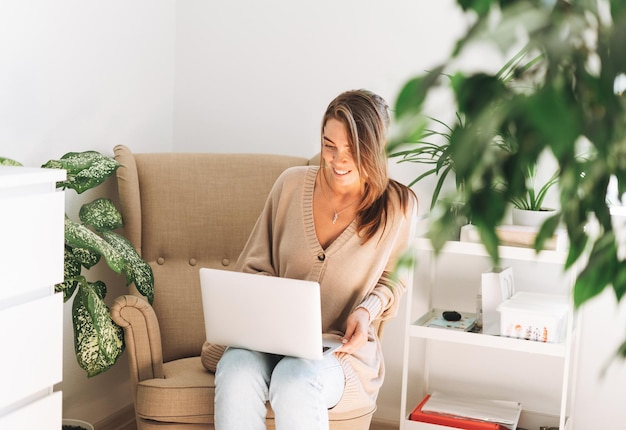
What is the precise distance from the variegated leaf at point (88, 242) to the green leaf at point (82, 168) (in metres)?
0.15

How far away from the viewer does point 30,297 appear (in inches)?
71.4

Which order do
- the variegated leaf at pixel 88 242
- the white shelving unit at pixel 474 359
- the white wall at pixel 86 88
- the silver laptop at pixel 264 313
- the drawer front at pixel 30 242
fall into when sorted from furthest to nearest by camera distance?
the white shelving unit at pixel 474 359 → the white wall at pixel 86 88 → the variegated leaf at pixel 88 242 → the silver laptop at pixel 264 313 → the drawer front at pixel 30 242

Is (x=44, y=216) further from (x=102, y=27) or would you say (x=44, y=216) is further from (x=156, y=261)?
(x=102, y=27)

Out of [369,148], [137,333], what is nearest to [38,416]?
[137,333]

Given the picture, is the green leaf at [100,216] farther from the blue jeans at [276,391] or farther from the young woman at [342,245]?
the blue jeans at [276,391]

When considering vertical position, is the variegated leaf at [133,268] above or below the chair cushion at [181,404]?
above

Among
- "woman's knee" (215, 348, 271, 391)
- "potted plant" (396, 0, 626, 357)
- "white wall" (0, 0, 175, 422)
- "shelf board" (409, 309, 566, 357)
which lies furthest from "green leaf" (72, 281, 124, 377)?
"potted plant" (396, 0, 626, 357)

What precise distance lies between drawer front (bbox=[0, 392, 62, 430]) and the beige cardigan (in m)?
0.47

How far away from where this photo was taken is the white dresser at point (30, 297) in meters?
1.72

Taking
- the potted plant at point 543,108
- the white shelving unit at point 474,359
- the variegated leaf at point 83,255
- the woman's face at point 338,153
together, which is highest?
the potted plant at point 543,108

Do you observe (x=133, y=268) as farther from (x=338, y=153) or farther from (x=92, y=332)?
(x=338, y=153)

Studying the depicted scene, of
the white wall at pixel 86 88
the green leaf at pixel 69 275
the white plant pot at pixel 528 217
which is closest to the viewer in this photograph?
the green leaf at pixel 69 275

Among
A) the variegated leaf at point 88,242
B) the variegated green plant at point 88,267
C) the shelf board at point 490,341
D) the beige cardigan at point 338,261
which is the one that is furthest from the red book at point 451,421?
the variegated leaf at point 88,242

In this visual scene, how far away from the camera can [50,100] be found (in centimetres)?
240
